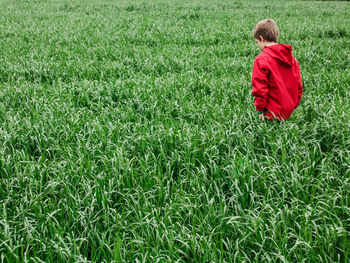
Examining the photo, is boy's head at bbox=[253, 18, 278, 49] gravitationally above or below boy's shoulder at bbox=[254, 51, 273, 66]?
above

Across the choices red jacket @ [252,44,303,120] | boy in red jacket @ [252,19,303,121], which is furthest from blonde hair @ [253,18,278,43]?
red jacket @ [252,44,303,120]

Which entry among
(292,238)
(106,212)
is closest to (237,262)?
(292,238)

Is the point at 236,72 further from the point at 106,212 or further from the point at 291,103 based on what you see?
the point at 106,212

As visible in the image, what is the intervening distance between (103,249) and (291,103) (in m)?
2.92

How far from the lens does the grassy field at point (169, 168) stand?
2191 millimetres

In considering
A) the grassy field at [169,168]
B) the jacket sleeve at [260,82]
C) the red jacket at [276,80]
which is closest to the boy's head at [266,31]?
the red jacket at [276,80]

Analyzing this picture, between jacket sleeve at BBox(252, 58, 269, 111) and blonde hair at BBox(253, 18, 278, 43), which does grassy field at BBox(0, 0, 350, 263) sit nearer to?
jacket sleeve at BBox(252, 58, 269, 111)

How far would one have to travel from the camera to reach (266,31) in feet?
11.5

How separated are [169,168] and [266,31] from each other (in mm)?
2159

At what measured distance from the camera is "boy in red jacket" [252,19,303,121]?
11.3ft

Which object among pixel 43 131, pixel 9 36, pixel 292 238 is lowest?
pixel 292 238

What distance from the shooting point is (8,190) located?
9.16 feet

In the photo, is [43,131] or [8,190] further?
[43,131]

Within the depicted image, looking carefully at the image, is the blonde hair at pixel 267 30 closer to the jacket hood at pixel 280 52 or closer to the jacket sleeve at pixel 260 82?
the jacket hood at pixel 280 52
